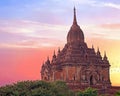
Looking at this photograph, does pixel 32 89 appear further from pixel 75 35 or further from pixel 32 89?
pixel 75 35

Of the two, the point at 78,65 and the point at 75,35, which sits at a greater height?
the point at 75,35

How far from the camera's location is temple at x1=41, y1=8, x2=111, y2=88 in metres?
73.6

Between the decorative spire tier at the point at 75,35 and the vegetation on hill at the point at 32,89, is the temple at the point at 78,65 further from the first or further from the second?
the vegetation on hill at the point at 32,89

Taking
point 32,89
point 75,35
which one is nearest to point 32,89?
point 32,89

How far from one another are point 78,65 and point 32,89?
3022cm

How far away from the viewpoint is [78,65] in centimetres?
7375

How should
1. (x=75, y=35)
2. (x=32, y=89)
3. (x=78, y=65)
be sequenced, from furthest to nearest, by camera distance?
1. (x=75, y=35)
2. (x=78, y=65)
3. (x=32, y=89)

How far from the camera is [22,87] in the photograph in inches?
1734

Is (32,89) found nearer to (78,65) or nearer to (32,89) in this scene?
(32,89)

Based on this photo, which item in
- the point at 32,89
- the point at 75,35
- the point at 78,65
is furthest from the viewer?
the point at 75,35

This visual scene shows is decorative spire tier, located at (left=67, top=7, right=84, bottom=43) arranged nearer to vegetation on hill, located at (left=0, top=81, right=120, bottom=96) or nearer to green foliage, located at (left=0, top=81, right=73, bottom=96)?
vegetation on hill, located at (left=0, top=81, right=120, bottom=96)

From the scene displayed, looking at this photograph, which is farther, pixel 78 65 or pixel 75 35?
pixel 75 35

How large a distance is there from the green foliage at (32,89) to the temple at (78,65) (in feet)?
→ 88.6

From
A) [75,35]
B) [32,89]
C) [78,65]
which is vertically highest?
[75,35]
